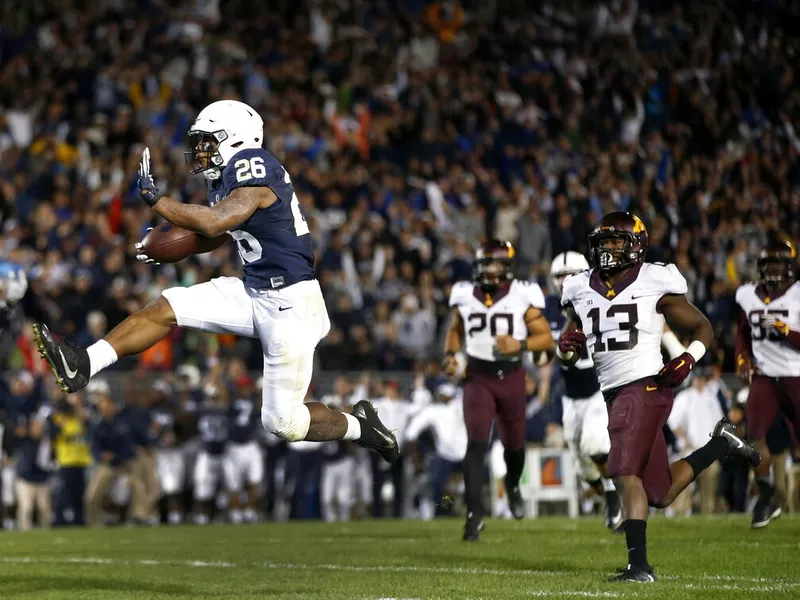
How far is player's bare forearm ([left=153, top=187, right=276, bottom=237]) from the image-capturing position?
6.20 metres

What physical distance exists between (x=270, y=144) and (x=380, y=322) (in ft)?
9.82

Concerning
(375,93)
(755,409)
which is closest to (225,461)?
(375,93)

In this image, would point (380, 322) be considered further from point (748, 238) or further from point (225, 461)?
point (748, 238)

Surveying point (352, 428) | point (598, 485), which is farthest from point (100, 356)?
point (598, 485)

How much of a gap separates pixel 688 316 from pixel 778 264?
3125 mm

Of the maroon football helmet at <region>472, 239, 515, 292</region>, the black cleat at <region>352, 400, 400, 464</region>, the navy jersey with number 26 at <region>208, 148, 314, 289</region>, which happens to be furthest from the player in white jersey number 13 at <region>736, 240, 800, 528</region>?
the navy jersey with number 26 at <region>208, 148, 314, 289</region>

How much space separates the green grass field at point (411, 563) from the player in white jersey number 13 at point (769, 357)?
1.64 feet

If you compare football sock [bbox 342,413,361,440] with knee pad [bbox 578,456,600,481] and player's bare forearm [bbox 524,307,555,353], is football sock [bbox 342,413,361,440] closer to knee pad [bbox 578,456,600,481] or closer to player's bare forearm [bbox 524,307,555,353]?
player's bare forearm [bbox 524,307,555,353]

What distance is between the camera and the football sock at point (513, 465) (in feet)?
31.2

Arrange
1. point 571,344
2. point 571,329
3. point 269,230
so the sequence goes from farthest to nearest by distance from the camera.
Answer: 1. point 571,329
2. point 571,344
3. point 269,230

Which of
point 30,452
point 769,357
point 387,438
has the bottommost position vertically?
point 387,438

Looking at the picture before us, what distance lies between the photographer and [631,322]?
A: 6711 millimetres

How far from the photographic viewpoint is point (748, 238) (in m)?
14.6

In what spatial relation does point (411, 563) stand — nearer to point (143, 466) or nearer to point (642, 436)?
point (642, 436)
